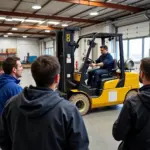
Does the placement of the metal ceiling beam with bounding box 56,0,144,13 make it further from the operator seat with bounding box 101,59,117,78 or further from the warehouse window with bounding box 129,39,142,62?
the operator seat with bounding box 101,59,117,78

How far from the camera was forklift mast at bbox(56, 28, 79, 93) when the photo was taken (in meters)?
5.89

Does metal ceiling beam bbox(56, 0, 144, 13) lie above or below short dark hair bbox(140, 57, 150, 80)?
above

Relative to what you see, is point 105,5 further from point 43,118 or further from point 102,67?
point 43,118

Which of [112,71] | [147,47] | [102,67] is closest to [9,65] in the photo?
[102,67]

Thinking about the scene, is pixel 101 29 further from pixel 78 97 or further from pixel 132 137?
pixel 132 137

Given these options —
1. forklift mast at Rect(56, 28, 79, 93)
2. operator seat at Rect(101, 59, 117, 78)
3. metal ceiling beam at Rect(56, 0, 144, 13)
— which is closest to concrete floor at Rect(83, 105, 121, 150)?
operator seat at Rect(101, 59, 117, 78)

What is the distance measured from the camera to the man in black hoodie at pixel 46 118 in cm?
131

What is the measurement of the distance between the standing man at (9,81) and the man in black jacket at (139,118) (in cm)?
120

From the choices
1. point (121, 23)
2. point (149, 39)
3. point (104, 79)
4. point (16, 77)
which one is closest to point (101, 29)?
point (121, 23)

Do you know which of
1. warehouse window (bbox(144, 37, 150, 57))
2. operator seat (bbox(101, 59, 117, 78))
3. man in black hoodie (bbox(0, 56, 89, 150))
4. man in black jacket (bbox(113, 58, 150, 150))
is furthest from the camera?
warehouse window (bbox(144, 37, 150, 57))

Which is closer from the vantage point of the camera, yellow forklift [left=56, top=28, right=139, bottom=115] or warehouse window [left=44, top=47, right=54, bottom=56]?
yellow forklift [left=56, top=28, right=139, bottom=115]

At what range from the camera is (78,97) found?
5.73m

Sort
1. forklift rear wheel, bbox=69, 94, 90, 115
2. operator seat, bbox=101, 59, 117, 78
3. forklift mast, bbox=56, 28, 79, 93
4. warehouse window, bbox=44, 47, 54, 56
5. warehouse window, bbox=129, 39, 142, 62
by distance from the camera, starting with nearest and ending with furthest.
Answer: forklift rear wheel, bbox=69, 94, 90, 115, forklift mast, bbox=56, 28, 79, 93, operator seat, bbox=101, 59, 117, 78, warehouse window, bbox=129, 39, 142, 62, warehouse window, bbox=44, 47, 54, 56

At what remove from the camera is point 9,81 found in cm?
236
